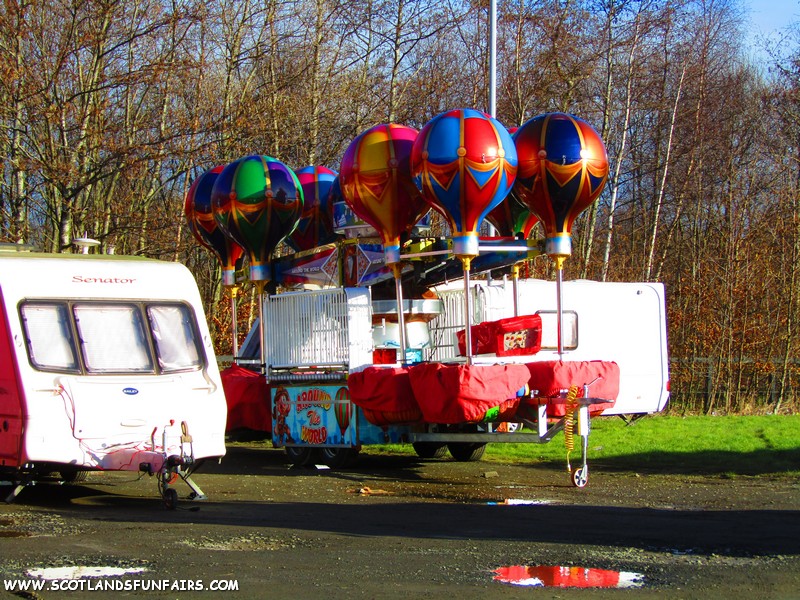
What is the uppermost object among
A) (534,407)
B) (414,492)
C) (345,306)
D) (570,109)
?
(570,109)

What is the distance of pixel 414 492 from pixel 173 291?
3844 millimetres

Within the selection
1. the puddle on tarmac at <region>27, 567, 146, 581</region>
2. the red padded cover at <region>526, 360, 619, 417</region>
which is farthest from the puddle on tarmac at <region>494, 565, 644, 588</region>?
the red padded cover at <region>526, 360, 619, 417</region>

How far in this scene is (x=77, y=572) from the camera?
26.1 feet

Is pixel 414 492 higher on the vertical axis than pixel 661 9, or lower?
lower

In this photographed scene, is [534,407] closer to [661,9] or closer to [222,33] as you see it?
[222,33]

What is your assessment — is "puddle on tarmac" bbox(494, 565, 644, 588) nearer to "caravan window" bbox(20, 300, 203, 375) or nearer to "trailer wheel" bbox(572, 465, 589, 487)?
"trailer wheel" bbox(572, 465, 589, 487)

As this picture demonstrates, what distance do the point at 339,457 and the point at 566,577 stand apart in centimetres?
854

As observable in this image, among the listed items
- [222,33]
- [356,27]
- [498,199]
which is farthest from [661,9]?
[498,199]

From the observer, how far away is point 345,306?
15.8 m

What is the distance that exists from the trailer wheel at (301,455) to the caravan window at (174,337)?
4348 millimetres

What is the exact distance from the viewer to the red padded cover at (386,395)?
14.4 metres

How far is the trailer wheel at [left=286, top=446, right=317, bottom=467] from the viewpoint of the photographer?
16734mm

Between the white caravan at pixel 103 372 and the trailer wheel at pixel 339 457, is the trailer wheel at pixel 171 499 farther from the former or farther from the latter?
the trailer wheel at pixel 339 457

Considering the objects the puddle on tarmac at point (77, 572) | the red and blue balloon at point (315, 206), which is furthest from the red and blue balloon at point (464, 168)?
the puddle on tarmac at point (77, 572)
